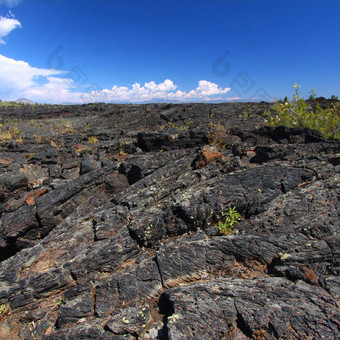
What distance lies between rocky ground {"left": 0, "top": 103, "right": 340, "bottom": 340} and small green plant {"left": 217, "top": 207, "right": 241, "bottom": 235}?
0.16 m

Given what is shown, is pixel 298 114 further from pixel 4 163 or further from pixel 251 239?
pixel 4 163

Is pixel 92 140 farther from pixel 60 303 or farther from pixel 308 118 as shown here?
pixel 308 118

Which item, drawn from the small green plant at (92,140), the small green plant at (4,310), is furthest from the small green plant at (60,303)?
the small green plant at (92,140)

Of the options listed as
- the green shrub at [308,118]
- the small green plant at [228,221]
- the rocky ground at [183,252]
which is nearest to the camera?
the rocky ground at [183,252]

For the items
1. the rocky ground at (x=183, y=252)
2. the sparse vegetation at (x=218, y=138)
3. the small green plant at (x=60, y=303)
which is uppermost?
the sparse vegetation at (x=218, y=138)

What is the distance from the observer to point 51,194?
10023 mm

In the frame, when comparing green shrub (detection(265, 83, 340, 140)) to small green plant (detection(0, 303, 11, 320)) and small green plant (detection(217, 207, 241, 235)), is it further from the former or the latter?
small green plant (detection(0, 303, 11, 320))

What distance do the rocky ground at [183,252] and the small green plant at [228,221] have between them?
163 mm

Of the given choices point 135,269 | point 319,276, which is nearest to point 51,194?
point 135,269

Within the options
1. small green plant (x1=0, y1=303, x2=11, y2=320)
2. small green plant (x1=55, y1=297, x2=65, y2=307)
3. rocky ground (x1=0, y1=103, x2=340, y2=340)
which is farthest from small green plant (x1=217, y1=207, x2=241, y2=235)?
small green plant (x1=0, y1=303, x2=11, y2=320)

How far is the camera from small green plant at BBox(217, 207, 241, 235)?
250 inches

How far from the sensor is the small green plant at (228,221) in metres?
6.34

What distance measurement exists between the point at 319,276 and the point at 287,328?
1471 millimetres

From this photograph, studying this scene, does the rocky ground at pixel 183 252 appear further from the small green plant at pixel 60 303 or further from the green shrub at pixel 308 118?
the green shrub at pixel 308 118
